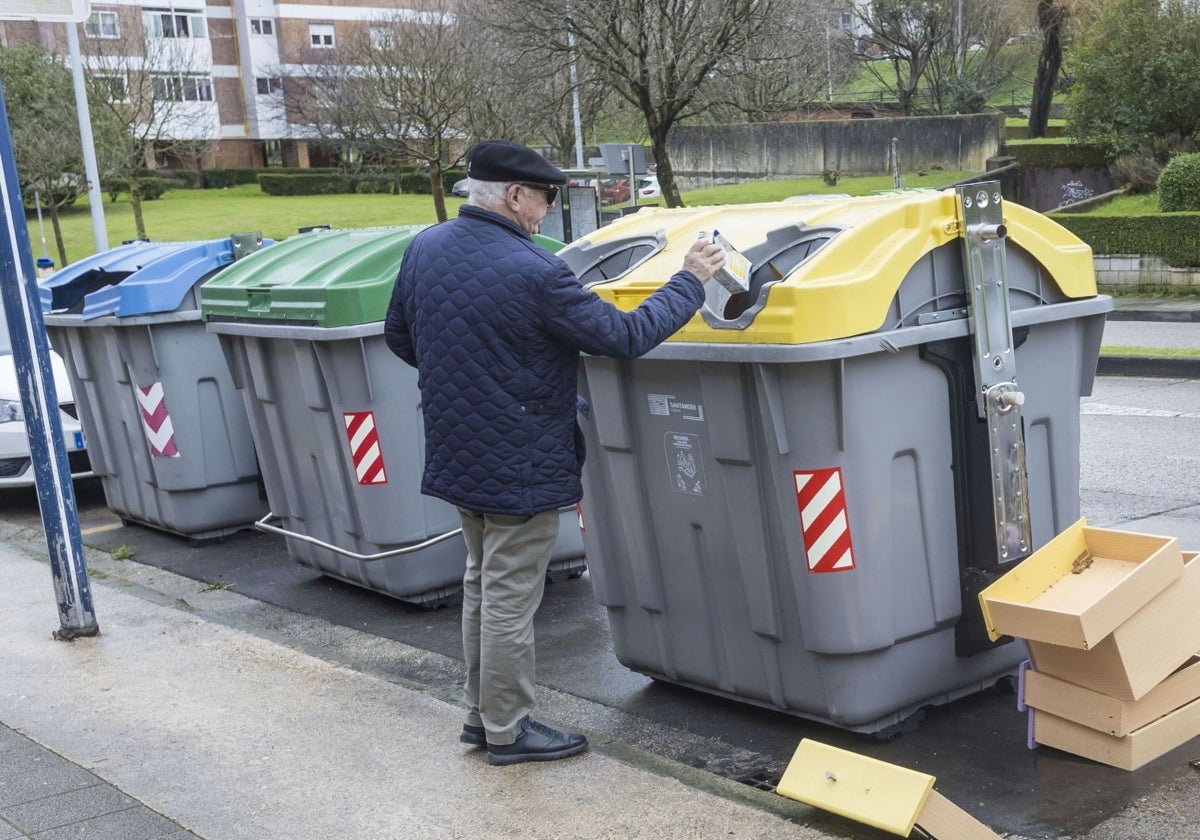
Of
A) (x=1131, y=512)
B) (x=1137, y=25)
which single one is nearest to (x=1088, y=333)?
(x=1131, y=512)

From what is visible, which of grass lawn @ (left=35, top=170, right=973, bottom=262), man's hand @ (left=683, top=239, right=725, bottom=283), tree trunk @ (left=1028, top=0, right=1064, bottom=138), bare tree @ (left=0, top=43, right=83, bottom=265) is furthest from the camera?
grass lawn @ (left=35, top=170, right=973, bottom=262)

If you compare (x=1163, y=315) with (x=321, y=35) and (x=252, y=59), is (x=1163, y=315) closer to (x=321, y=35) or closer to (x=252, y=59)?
(x=321, y=35)

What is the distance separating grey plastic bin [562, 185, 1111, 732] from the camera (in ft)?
12.8

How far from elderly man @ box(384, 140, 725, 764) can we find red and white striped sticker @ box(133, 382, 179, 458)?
13.5 feet

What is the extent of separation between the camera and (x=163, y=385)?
25.6ft

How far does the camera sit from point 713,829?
→ 3.53 meters

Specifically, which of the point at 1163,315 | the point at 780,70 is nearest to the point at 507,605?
the point at 1163,315

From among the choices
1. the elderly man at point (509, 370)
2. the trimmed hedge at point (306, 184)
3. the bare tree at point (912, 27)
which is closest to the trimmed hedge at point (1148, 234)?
the elderly man at point (509, 370)

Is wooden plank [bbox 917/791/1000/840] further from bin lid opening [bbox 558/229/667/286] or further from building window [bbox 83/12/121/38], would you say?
building window [bbox 83/12/121/38]

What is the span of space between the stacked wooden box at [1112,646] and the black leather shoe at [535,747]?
1281 mm

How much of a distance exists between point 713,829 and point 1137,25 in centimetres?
2109

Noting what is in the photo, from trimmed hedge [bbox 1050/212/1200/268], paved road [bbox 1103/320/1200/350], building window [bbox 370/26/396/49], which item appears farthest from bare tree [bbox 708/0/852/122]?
building window [bbox 370/26/396/49]

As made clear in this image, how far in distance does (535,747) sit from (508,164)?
5.66ft

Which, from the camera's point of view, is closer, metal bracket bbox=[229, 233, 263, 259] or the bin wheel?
the bin wheel
